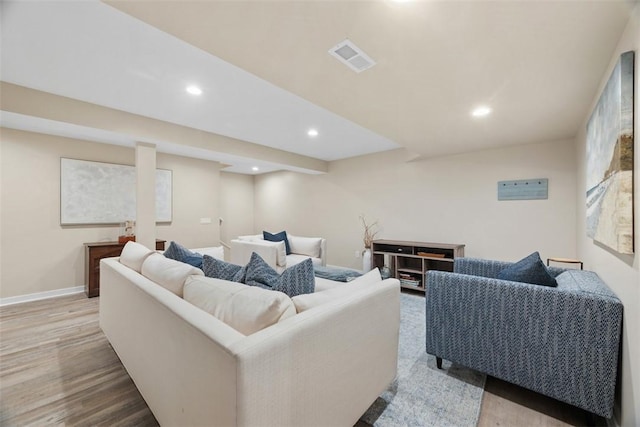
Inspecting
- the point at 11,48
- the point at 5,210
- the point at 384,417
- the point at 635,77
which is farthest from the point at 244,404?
the point at 5,210

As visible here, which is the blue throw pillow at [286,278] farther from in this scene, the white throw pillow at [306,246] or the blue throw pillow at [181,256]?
the white throw pillow at [306,246]

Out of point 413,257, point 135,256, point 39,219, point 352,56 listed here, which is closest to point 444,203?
point 413,257

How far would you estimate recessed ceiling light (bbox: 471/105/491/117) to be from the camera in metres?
2.40

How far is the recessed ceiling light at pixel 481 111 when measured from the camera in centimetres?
240

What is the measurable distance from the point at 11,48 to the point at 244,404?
293cm

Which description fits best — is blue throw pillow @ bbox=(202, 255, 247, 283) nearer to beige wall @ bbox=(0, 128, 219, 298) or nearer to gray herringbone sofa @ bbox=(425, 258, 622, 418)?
gray herringbone sofa @ bbox=(425, 258, 622, 418)

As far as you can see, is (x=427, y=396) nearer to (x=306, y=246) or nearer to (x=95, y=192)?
(x=306, y=246)

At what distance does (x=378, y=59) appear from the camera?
1670 millimetres

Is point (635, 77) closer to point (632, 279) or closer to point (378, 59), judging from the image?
point (632, 279)

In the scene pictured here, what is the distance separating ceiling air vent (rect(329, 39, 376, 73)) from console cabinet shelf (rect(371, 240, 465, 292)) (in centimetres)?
291

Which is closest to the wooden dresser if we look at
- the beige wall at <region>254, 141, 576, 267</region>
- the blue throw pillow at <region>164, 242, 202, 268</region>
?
the blue throw pillow at <region>164, 242, 202, 268</region>

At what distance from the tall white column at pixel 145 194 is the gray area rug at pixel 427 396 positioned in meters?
3.40

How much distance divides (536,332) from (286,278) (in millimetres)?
1485

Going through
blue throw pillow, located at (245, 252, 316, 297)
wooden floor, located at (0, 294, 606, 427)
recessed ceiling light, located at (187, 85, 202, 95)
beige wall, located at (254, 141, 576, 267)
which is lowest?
wooden floor, located at (0, 294, 606, 427)
